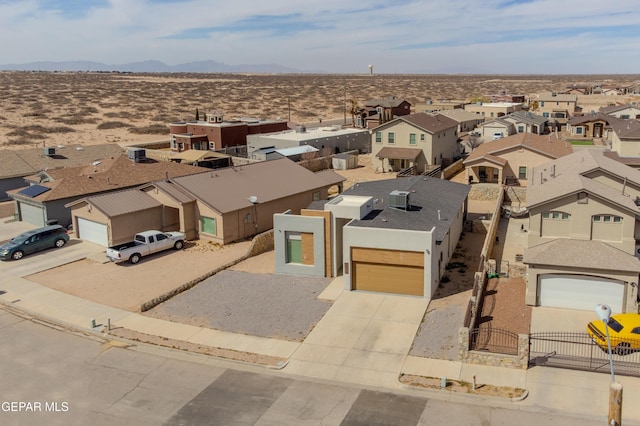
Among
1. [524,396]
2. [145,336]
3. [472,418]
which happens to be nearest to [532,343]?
[524,396]

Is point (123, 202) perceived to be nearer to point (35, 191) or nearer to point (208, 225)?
point (208, 225)

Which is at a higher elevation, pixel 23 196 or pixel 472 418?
pixel 23 196

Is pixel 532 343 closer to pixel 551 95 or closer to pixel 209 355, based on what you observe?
pixel 209 355

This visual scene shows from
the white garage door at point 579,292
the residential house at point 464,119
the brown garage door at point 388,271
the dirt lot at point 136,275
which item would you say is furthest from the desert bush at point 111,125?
the white garage door at point 579,292

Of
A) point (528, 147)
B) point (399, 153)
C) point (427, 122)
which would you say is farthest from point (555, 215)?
point (427, 122)

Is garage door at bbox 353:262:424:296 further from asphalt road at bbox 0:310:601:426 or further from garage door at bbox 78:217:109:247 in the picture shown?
garage door at bbox 78:217:109:247

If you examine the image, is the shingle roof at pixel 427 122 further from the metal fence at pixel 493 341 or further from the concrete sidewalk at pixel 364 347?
the metal fence at pixel 493 341

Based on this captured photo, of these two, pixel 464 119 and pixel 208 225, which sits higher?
pixel 464 119
